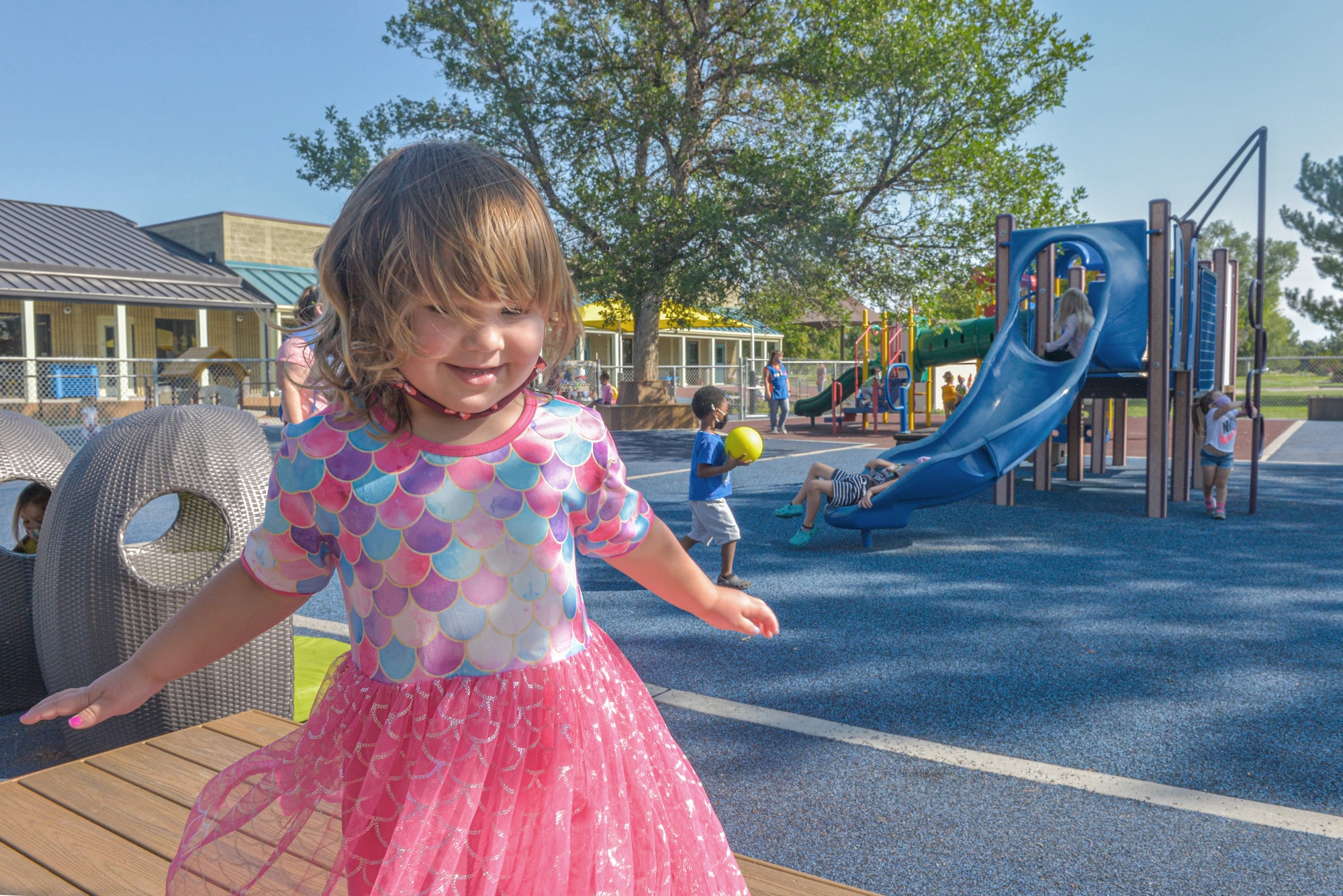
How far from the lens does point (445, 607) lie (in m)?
1.55

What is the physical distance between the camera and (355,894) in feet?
5.07

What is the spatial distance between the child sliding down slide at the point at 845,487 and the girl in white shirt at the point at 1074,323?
9.75 ft

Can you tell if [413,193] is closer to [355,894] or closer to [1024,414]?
[355,894]

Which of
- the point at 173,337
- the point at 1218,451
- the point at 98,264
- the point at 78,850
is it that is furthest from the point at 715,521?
the point at 173,337

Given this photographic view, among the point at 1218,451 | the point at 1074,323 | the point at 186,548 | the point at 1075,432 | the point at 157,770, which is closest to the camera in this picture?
the point at 157,770

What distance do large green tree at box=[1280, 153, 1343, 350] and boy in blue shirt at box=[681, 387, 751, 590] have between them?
Answer: 52.7 m

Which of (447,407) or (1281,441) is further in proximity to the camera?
(1281,441)

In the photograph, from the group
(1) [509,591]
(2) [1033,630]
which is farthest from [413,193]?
(2) [1033,630]

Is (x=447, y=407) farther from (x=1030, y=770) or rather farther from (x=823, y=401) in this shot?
(x=823, y=401)

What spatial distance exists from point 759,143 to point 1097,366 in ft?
43.6

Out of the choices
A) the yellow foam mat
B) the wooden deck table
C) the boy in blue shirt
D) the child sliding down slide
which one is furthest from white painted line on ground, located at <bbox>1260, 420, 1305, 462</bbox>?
the wooden deck table

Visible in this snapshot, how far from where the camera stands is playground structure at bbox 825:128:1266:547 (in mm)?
8484

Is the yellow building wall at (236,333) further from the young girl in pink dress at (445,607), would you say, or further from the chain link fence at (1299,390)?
the chain link fence at (1299,390)

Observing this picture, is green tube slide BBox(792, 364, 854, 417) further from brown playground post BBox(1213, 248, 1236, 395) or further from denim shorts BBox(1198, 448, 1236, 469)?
denim shorts BBox(1198, 448, 1236, 469)
